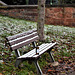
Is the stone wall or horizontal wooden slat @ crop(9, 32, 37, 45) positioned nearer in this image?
horizontal wooden slat @ crop(9, 32, 37, 45)

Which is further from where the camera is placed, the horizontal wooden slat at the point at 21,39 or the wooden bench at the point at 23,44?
the horizontal wooden slat at the point at 21,39

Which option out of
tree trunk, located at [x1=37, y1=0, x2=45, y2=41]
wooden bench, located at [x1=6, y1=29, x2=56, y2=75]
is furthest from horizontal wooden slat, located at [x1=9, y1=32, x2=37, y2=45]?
tree trunk, located at [x1=37, y1=0, x2=45, y2=41]

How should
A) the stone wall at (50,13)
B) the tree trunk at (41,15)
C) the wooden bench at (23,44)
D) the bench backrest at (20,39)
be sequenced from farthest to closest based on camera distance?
the stone wall at (50,13), the tree trunk at (41,15), the bench backrest at (20,39), the wooden bench at (23,44)

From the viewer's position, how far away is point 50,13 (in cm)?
Answer: 1141

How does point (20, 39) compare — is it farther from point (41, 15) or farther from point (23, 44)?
point (41, 15)

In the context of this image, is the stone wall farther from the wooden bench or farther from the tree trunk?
the wooden bench

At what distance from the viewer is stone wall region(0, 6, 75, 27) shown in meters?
11.1

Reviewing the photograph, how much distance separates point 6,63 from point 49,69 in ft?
3.87

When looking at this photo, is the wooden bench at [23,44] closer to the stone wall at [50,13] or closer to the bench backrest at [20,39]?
the bench backrest at [20,39]

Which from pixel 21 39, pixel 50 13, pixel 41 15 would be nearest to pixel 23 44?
pixel 21 39

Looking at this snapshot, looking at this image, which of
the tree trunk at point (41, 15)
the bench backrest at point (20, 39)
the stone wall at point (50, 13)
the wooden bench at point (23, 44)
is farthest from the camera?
the stone wall at point (50, 13)

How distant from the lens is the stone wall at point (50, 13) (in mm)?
11125

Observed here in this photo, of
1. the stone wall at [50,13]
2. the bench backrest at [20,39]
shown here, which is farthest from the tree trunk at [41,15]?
the stone wall at [50,13]

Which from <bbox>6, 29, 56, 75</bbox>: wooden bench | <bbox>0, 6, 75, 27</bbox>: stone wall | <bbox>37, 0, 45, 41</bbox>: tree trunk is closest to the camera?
<bbox>6, 29, 56, 75</bbox>: wooden bench
